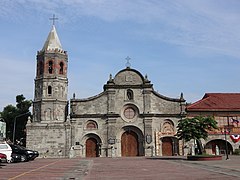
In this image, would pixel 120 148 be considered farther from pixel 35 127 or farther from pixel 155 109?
pixel 35 127

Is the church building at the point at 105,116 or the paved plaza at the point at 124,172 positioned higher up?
the church building at the point at 105,116

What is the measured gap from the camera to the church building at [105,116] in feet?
142

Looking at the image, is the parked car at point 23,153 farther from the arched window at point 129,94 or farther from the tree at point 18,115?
the tree at point 18,115

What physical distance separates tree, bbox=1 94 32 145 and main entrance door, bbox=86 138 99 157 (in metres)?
21.4

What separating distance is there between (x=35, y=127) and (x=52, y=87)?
5.88m

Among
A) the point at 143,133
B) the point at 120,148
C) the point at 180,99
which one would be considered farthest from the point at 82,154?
the point at 180,99

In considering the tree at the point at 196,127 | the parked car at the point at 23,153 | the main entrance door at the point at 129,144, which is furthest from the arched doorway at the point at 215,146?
the parked car at the point at 23,153

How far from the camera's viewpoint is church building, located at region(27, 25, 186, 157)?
43250 mm

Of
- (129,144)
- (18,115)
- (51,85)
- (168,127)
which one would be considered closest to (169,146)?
(168,127)

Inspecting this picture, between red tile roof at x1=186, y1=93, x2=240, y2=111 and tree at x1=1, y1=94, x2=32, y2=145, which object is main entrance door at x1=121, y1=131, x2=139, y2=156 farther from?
tree at x1=1, y1=94, x2=32, y2=145

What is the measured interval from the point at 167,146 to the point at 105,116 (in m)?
9.59

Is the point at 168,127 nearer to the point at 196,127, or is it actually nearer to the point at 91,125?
the point at 91,125

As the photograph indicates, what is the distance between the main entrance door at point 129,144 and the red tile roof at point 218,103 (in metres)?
8.74

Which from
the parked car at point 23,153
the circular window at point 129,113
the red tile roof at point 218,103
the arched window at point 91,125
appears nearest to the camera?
the parked car at point 23,153
